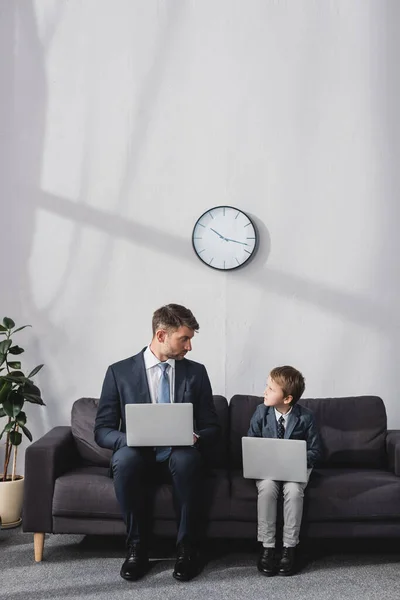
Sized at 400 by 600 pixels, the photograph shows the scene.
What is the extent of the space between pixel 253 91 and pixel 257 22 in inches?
16.3

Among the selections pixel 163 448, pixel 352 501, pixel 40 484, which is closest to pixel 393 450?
pixel 352 501

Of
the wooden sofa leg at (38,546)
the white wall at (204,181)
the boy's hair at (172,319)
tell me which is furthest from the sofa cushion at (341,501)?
the white wall at (204,181)

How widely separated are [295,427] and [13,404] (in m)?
1.53

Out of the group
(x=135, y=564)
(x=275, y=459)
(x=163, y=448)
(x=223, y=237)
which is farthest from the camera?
(x=223, y=237)

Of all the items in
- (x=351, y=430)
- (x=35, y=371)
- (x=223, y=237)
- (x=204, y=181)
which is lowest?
(x=351, y=430)

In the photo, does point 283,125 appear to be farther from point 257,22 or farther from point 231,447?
point 231,447

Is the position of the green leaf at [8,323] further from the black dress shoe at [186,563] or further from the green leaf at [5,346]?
the black dress shoe at [186,563]

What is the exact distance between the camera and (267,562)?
3.10 meters

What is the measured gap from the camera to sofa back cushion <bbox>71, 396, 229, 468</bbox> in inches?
146

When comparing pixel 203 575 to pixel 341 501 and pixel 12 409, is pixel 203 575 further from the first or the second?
pixel 12 409

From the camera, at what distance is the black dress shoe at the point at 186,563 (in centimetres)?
303

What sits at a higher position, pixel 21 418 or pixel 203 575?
pixel 21 418

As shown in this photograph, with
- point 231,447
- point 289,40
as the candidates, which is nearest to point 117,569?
point 231,447

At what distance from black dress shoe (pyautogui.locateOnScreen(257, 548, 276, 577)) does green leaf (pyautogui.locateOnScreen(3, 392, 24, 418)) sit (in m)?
1.53
